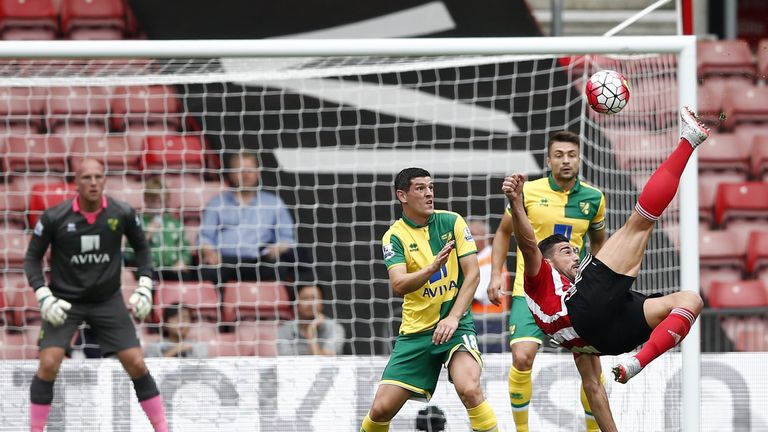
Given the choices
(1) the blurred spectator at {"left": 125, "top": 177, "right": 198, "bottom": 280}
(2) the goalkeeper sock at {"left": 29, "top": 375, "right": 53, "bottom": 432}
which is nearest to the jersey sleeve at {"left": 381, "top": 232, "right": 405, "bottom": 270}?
(2) the goalkeeper sock at {"left": 29, "top": 375, "right": 53, "bottom": 432}

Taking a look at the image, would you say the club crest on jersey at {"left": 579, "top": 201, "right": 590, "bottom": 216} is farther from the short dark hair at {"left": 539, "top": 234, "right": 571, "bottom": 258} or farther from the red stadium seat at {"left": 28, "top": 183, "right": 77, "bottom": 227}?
the red stadium seat at {"left": 28, "top": 183, "right": 77, "bottom": 227}

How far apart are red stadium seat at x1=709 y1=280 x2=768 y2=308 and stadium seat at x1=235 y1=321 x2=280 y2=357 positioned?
4.06 meters

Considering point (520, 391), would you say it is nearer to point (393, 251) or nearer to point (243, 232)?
point (393, 251)

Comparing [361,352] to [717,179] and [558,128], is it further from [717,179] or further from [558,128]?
[717,179]

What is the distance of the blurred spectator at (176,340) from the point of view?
9141 mm

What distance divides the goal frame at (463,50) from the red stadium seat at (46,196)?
2280mm

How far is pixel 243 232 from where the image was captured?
9492 mm

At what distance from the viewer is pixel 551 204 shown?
23.8ft

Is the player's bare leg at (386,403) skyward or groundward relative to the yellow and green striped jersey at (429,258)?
groundward

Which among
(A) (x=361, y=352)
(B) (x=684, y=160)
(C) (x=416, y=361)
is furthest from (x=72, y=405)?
(B) (x=684, y=160)

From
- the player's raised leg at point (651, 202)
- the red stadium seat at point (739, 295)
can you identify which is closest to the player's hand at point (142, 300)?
the player's raised leg at point (651, 202)

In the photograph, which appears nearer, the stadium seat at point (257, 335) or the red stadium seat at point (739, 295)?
the stadium seat at point (257, 335)

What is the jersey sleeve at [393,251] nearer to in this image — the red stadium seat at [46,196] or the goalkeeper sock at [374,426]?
the goalkeeper sock at [374,426]

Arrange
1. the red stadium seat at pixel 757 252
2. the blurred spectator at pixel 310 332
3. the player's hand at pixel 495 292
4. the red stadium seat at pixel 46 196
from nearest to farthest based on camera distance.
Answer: the player's hand at pixel 495 292 < the blurred spectator at pixel 310 332 < the red stadium seat at pixel 46 196 < the red stadium seat at pixel 757 252
